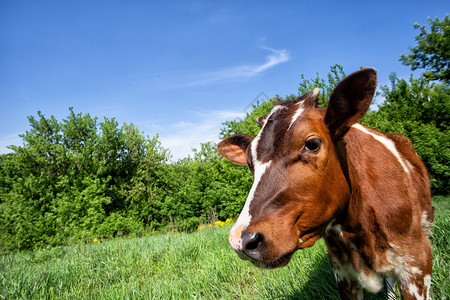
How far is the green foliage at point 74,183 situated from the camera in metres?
15.2

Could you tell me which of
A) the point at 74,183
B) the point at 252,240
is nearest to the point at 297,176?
the point at 252,240

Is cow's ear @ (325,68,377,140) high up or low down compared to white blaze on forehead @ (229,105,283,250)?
up

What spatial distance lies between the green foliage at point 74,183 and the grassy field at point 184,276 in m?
11.3

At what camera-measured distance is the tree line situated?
49.4 ft

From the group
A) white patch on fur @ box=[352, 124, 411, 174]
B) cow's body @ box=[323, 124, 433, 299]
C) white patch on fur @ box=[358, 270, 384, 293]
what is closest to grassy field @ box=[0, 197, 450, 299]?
cow's body @ box=[323, 124, 433, 299]

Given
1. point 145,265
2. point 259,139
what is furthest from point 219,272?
point 259,139

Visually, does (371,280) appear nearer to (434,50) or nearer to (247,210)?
(247,210)

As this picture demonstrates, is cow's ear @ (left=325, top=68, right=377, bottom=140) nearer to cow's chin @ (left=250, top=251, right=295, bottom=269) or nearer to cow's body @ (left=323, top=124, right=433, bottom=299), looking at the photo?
cow's body @ (left=323, top=124, right=433, bottom=299)

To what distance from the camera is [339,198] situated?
1634mm

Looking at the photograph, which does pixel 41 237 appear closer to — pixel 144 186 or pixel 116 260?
pixel 144 186

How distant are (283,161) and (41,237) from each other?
59.7 feet

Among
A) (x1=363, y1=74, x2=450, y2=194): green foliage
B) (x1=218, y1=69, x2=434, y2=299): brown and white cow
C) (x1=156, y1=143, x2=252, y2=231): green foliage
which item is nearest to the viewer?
(x1=218, y1=69, x2=434, y2=299): brown and white cow

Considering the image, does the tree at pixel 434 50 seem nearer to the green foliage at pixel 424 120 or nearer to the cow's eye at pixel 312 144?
the green foliage at pixel 424 120

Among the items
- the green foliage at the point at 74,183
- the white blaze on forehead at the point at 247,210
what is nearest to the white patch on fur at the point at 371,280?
the white blaze on forehead at the point at 247,210
